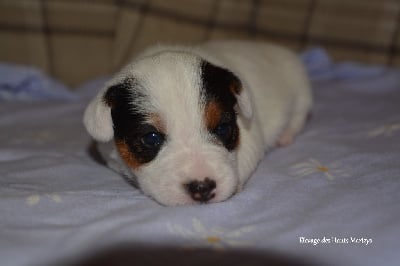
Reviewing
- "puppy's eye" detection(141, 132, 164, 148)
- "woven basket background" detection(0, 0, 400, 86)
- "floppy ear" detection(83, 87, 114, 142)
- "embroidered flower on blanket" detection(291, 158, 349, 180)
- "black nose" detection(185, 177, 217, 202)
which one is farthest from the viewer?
"woven basket background" detection(0, 0, 400, 86)

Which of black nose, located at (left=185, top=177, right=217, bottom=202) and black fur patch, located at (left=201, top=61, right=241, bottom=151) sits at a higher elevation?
black fur patch, located at (left=201, top=61, right=241, bottom=151)

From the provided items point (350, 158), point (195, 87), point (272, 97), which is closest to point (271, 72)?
point (272, 97)

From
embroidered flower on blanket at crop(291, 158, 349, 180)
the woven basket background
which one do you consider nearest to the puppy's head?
embroidered flower on blanket at crop(291, 158, 349, 180)

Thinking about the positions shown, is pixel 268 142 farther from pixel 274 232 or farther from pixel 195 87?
pixel 274 232

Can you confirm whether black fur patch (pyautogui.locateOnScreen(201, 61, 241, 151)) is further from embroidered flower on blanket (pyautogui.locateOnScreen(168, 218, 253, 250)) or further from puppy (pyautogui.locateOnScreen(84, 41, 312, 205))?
embroidered flower on blanket (pyautogui.locateOnScreen(168, 218, 253, 250))

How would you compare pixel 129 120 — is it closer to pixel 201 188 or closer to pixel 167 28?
pixel 201 188

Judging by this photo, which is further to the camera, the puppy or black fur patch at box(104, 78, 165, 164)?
black fur patch at box(104, 78, 165, 164)

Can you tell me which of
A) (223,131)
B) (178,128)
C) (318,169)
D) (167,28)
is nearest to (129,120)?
(178,128)

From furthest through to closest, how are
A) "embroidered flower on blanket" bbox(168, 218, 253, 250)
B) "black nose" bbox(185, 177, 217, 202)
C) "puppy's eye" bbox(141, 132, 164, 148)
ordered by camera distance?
"puppy's eye" bbox(141, 132, 164, 148)
"black nose" bbox(185, 177, 217, 202)
"embroidered flower on blanket" bbox(168, 218, 253, 250)

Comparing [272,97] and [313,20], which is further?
[313,20]
